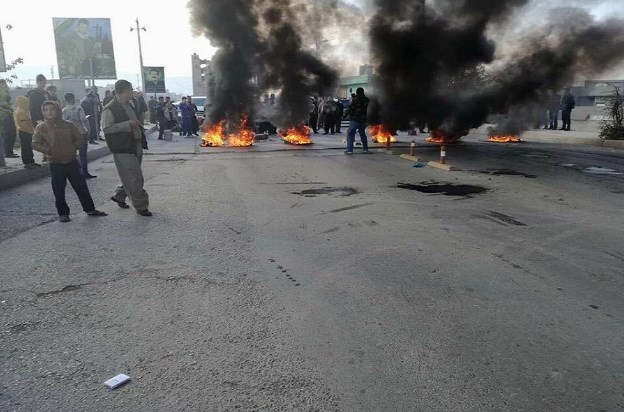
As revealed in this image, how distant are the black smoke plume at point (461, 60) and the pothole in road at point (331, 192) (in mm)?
7661

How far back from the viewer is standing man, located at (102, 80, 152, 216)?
590cm

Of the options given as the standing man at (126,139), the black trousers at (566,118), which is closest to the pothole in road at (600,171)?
the standing man at (126,139)

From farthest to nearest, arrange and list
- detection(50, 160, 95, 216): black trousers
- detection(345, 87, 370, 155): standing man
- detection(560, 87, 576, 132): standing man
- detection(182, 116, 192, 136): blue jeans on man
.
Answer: detection(182, 116, 192, 136): blue jeans on man, detection(560, 87, 576, 132): standing man, detection(345, 87, 370, 155): standing man, detection(50, 160, 95, 216): black trousers

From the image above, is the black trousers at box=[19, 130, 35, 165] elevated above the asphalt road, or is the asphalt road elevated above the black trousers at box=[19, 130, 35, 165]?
the black trousers at box=[19, 130, 35, 165]

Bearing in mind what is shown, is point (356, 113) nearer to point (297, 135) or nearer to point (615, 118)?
point (297, 135)

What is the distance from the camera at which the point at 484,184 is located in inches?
322

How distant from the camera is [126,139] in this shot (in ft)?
19.6

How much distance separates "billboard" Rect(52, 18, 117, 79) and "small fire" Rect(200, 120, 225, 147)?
16.0 metres

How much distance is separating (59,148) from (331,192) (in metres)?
3.94

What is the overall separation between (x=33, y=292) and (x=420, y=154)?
Answer: 10.6m

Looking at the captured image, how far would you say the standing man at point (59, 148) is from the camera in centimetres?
574

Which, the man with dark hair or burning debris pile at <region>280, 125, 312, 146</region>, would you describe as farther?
burning debris pile at <region>280, 125, 312, 146</region>

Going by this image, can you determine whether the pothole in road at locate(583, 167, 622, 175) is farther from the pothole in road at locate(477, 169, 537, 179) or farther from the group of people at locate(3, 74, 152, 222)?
the group of people at locate(3, 74, 152, 222)

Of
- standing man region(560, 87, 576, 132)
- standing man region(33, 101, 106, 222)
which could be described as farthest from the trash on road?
standing man region(560, 87, 576, 132)
